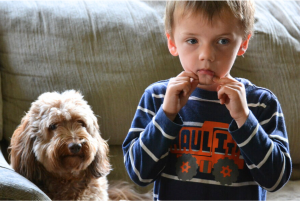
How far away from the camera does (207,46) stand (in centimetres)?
89

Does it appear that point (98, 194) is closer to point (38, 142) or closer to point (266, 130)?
point (38, 142)

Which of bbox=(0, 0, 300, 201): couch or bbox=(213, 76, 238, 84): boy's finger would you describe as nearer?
bbox=(213, 76, 238, 84): boy's finger

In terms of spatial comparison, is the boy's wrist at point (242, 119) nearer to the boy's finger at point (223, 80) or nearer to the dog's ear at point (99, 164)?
the boy's finger at point (223, 80)

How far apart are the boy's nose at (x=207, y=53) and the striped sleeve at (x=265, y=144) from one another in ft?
0.53

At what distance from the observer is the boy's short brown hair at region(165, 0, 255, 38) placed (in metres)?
0.88

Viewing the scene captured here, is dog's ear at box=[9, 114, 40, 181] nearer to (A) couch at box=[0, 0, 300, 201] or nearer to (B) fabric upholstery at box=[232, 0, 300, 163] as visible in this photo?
(A) couch at box=[0, 0, 300, 201]

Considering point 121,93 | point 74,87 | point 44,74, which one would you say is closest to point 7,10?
point 44,74

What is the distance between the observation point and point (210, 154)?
97 cm

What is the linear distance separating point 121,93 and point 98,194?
1.38 ft

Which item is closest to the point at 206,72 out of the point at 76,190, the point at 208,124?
the point at 208,124

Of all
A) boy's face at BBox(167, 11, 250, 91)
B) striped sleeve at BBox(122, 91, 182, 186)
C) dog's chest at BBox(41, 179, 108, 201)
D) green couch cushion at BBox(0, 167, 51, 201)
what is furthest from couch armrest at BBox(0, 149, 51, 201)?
boy's face at BBox(167, 11, 250, 91)

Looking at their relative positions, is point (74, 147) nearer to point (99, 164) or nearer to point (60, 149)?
point (60, 149)

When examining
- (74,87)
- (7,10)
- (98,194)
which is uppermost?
(7,10)

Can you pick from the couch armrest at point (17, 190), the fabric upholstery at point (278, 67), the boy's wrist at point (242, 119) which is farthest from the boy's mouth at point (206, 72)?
the fabric upholstery at point (278, 67)
